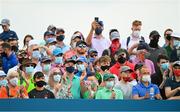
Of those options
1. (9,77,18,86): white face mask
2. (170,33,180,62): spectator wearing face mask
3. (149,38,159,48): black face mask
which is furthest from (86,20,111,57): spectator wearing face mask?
Answer: (9,77,18,86): white face mask

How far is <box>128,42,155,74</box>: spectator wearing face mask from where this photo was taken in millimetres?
9750

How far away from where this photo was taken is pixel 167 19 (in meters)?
9.91

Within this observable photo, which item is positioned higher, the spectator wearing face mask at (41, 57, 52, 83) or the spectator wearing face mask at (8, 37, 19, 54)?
the spectator wearing face mask at (8, 37, 19, 54)

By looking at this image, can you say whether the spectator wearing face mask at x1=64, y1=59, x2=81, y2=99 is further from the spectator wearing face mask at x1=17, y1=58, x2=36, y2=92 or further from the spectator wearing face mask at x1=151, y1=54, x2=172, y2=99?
the spectator wearing face mask at x1=151, y1=54, x2=172, y2=99

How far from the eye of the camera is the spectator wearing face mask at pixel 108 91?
9570 millimetres

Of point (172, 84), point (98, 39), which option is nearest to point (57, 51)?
point (98, 39)

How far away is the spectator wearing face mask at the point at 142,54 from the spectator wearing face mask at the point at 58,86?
1416 millimetres

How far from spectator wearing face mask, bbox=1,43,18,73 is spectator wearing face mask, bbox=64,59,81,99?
996mm

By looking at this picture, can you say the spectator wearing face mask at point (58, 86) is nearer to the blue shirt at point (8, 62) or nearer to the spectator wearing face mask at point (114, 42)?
the blue shirt at point (8, 62)

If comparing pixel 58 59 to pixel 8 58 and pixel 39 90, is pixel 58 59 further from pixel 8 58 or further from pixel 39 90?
pixel 8 58

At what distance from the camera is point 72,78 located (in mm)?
9570

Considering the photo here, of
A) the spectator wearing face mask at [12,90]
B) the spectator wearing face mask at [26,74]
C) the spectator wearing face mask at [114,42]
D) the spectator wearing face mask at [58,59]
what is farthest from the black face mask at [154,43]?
the spectator wearing face mask at [12,90]

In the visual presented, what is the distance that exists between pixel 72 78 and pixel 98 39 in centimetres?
92

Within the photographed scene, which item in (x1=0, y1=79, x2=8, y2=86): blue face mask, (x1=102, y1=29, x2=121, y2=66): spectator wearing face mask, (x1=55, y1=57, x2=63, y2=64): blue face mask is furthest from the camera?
(x1=102, y1=29, x2=121, y2=66): spectator wearing face mask
